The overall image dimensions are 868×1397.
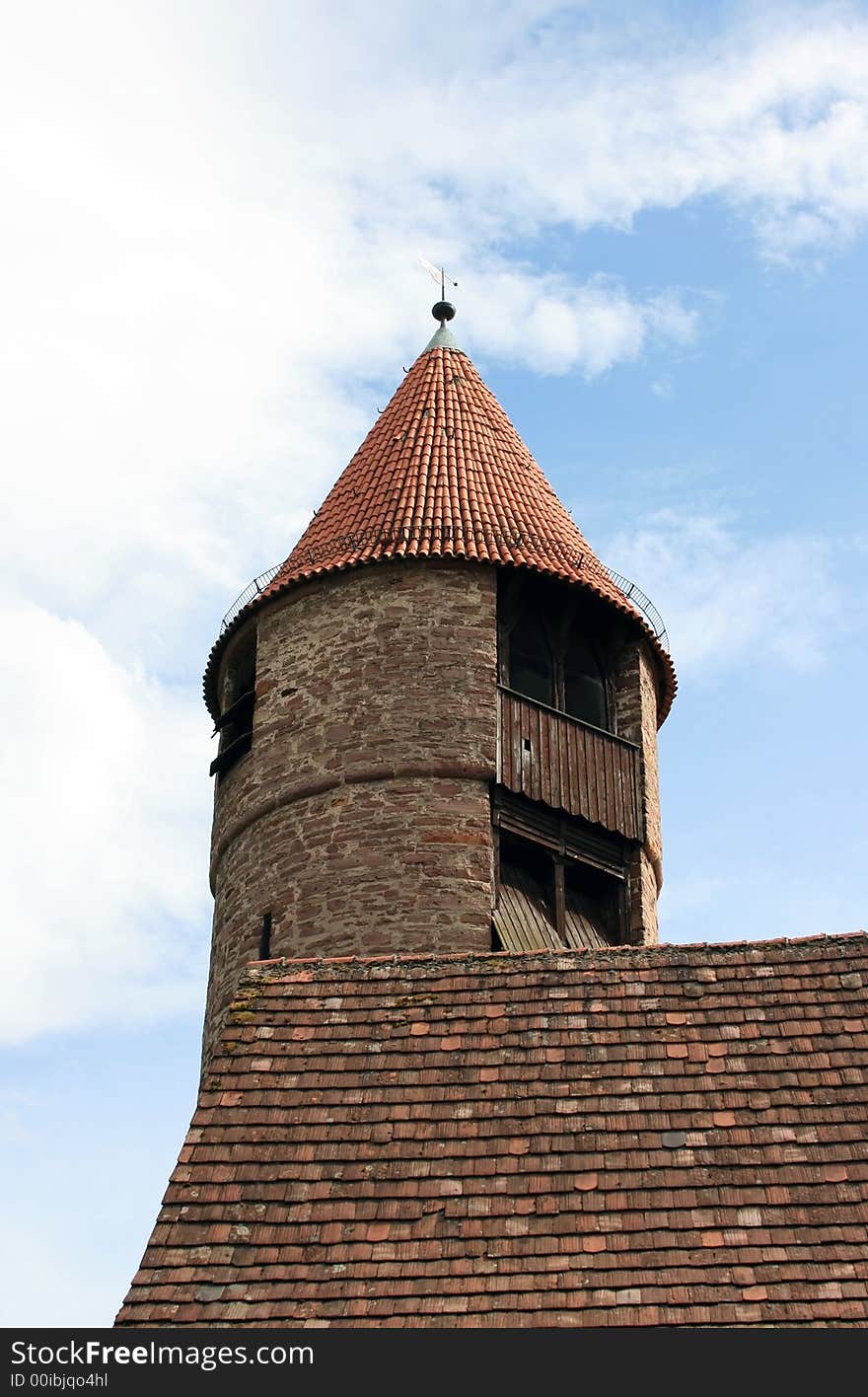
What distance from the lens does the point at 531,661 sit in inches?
641

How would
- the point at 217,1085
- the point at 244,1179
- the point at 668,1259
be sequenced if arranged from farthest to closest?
1. the point at 217,1085
2. the point at 244,1179
3. the point at 668,1259

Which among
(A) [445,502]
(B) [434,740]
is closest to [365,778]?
(B) [434,740]

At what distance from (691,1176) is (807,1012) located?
145cm

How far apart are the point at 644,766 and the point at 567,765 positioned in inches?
35.4

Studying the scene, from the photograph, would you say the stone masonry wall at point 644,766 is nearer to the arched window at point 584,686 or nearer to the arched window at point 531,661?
the arched window at point 584,686

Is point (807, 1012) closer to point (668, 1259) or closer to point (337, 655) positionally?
point (668, 1259)

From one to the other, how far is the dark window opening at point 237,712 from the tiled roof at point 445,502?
A: 0.92 ft

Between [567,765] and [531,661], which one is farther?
[531,661]

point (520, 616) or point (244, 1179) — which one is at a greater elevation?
point (520, 616)

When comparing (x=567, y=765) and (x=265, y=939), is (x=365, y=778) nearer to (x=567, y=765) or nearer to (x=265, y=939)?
(x=265, y=939)

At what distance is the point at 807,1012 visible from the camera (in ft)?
34.2

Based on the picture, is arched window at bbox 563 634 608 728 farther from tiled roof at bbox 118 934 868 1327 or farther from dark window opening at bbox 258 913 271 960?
tiled roof at bbox 118 934 868 1327

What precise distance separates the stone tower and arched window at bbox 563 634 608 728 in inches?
0.8
